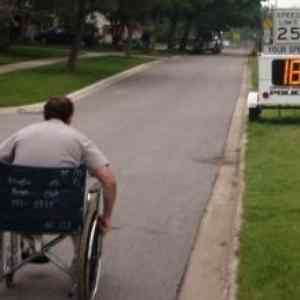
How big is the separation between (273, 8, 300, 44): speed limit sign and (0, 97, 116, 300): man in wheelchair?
1621 centimetres

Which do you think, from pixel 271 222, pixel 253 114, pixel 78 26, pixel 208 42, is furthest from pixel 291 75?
pixel 208 42

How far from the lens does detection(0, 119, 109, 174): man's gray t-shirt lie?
21.5ft

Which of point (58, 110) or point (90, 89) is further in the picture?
point (90, 89)

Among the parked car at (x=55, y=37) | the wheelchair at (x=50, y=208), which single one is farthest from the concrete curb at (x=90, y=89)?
the parked car at (x=55, y=37)

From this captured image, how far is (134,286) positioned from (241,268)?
0.81 meters

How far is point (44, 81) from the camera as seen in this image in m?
32.3

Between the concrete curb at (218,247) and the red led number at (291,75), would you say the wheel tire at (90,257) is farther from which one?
the red led number at (291,75)

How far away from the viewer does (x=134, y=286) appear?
7.37 m

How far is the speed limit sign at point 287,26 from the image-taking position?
2255 centimetres

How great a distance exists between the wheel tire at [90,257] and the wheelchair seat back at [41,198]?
126 mm

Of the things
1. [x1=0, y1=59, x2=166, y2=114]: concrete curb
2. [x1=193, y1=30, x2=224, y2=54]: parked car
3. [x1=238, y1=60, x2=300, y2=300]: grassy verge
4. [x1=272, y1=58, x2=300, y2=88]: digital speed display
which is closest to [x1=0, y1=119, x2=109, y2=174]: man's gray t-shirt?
[x1=238, y1=60, x2=300, y2=300]: grassy verge

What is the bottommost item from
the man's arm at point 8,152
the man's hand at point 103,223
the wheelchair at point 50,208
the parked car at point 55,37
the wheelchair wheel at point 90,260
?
the parked car at point 55,37

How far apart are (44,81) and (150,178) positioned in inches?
777

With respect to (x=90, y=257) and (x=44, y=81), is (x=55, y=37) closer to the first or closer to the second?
(x=44, y=81)
